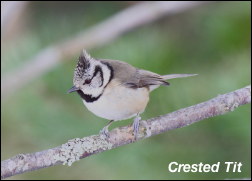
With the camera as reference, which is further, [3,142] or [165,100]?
[3,142]

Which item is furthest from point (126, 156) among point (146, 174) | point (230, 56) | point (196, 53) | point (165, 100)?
point (196, 53)

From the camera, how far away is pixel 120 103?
1166mm

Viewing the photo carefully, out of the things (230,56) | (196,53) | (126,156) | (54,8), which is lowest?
(126,156)

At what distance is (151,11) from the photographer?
1924 millimetres

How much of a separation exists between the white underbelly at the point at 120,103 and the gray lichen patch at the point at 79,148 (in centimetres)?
13

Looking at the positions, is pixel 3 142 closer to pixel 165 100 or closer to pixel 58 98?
pixel 58 98

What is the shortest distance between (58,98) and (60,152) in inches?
17.5

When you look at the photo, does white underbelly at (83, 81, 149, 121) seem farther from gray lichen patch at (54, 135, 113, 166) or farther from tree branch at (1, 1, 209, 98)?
tree branch at (1, 1, 209, 98)

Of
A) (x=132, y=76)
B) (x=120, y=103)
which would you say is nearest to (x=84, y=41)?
(x=132, y=76)

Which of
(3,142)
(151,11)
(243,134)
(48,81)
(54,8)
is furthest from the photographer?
(54,8)

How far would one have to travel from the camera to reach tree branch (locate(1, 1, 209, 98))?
1.67 metres

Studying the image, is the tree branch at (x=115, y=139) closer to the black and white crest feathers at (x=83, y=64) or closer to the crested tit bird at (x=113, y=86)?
the crested tit bird at (x=113, y=86)

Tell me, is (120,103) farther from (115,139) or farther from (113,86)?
(115,139)

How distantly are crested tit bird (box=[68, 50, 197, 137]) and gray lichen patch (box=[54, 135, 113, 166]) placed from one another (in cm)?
5
